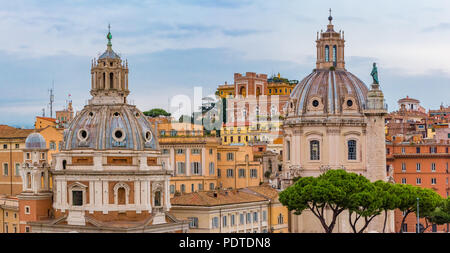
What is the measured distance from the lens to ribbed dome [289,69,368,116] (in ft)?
286

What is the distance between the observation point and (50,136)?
91.4m

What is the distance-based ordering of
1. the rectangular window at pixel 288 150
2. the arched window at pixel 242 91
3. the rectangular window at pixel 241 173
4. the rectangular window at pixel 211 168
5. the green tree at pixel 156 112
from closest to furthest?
1. the rectangular window at pixel 288 150
2. the rectangular window at pixel 211 168
3. the rectangular window at pixel 241 173
4. the green tree at pixel 156 112
5. the arched window at pixel 242 91

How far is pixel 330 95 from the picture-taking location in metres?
87.4

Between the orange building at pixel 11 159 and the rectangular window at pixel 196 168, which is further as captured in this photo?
the rectangular window at pixel 196 168

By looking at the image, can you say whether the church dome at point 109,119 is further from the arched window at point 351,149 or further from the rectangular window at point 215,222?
the arched window at point 351,149

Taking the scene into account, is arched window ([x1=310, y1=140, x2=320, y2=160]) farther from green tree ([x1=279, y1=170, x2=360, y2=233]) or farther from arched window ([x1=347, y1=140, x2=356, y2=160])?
green tree ([x1=279, y1=170, x2=360, y2=233])

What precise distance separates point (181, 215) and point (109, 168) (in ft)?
28.1

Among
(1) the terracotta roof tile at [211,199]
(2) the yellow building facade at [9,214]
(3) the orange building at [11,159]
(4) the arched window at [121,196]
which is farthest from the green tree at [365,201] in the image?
(3) the orange building at [11,159]

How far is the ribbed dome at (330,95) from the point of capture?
286ft

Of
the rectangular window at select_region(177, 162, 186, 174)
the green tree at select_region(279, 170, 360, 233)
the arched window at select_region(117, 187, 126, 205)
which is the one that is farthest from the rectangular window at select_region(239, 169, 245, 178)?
the arched window at select_region(117, 187, 126, 205)

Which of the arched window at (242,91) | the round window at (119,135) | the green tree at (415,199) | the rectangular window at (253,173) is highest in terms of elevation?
the arched window at (242,91)

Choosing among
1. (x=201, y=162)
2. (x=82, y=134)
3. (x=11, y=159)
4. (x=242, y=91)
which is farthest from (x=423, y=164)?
(x=242, y=91)

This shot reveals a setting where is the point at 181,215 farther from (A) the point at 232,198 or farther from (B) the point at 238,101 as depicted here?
(B) the point at 238,101

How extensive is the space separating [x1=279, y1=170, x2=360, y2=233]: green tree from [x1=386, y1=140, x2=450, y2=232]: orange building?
29.7 meters
